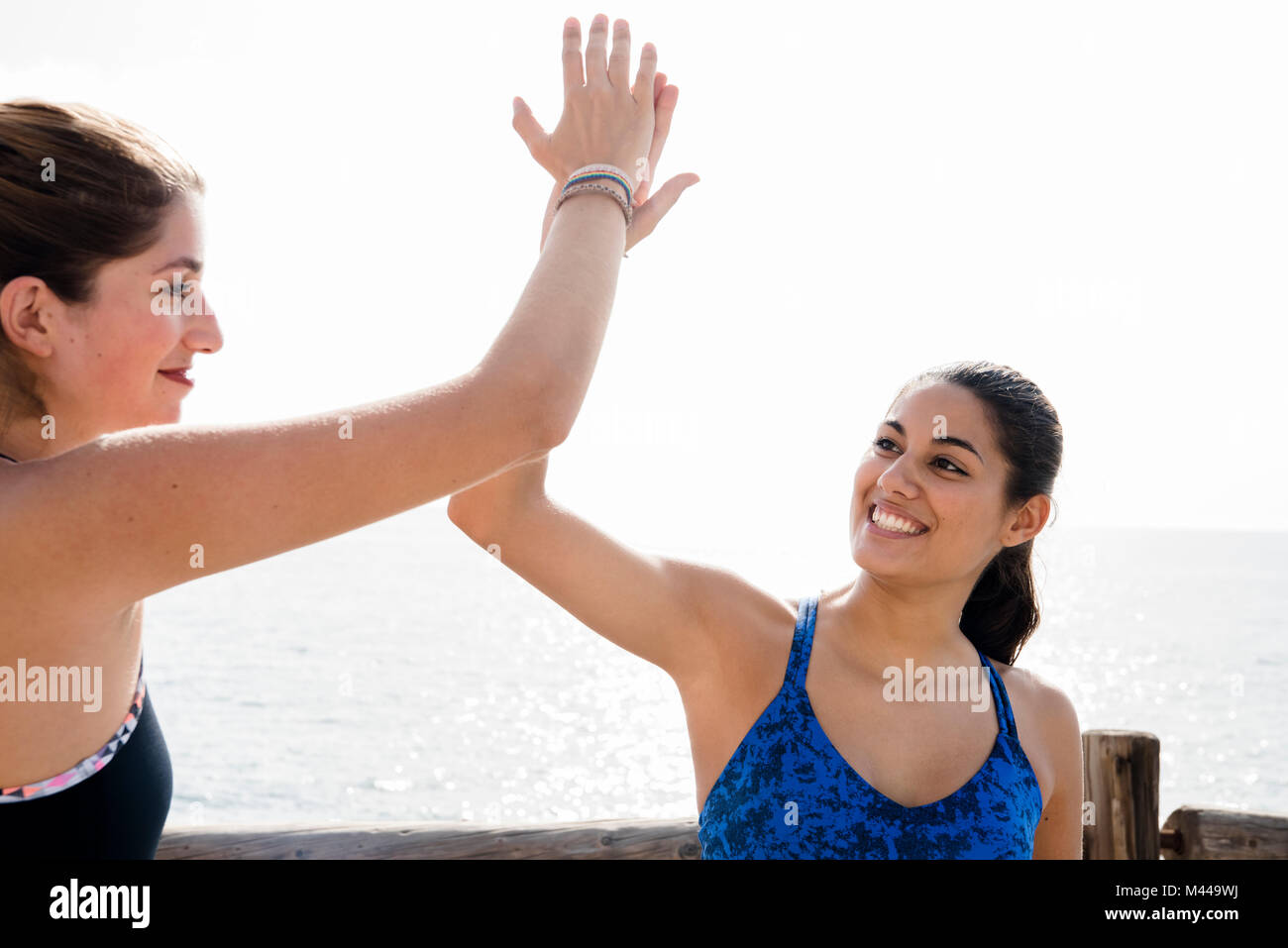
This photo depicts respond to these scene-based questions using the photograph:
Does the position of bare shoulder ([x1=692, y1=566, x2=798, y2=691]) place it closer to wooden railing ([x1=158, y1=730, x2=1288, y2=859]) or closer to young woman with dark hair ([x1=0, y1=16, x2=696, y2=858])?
young woman with dark hair ([x1=0, y1=16, x2=696, y2=858])

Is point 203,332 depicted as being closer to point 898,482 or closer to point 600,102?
point 600,102

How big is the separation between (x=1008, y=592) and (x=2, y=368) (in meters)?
2.65

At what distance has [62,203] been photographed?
1.39m

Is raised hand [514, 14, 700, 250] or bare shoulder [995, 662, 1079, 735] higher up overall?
raised hand [514, 14, 700, 250]

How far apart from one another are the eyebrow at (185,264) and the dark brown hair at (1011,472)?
6.78 feet

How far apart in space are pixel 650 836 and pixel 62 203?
3.13 meters

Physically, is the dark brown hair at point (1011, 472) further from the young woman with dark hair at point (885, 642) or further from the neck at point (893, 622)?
the neck at point (893, 622)

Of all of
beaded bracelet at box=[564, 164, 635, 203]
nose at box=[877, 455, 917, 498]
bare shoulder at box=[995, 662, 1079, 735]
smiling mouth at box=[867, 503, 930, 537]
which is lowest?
bare shoulder at box=[995, 662, 1079, 735]

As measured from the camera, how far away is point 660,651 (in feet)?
8.48

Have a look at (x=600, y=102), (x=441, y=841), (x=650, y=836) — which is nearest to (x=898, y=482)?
(x=600, y=102)

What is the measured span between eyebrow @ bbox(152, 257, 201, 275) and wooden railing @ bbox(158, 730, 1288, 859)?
8.80 ft

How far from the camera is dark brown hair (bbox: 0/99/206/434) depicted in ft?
4.55

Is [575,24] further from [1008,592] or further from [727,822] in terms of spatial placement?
[1008,592]

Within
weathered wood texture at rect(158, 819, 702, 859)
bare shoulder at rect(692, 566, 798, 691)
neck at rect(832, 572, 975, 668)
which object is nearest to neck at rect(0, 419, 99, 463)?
bare shoulder at rect(692, 566, 798, 691)
